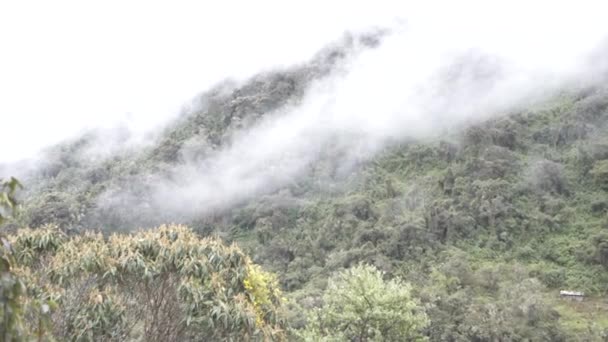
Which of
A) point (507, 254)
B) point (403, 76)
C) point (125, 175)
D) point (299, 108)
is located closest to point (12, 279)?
point (507, 254)

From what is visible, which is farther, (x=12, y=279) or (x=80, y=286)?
(x=80, y=286)


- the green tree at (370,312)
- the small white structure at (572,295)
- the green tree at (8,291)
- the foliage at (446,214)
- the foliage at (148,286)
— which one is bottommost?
the small white structure at (572,295)

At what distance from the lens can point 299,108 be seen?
405 ft

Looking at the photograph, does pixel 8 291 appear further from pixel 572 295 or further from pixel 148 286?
pixel 572 295

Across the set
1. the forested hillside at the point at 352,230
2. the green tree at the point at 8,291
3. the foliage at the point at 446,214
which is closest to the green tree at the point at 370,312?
the forested hillside at the point at 352,230

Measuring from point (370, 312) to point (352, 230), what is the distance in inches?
2094

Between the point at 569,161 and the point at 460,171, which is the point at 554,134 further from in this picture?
the point at 460,171

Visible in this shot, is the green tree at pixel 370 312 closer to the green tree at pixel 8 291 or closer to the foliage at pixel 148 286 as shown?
the foliage at pixel 148 286

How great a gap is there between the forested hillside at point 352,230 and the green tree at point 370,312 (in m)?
0.11

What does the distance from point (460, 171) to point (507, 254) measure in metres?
15.7

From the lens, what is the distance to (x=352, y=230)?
7344 cm

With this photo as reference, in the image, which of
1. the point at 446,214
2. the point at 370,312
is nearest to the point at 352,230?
the point at 446,214

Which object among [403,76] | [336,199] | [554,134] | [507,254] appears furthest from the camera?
[403,76]

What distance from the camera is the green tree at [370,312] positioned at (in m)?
20.3
